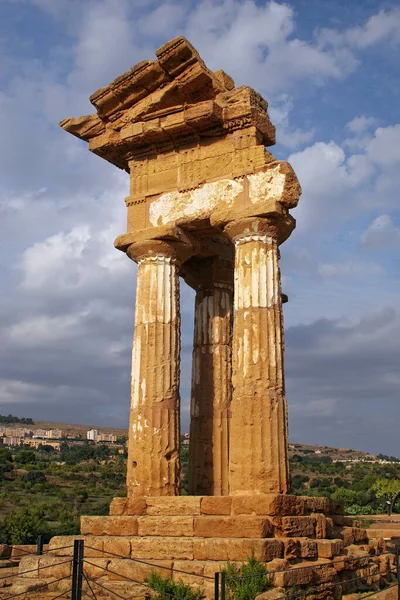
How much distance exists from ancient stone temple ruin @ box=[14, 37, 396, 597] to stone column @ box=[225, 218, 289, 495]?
0.02m

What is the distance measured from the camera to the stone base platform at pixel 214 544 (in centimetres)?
1060

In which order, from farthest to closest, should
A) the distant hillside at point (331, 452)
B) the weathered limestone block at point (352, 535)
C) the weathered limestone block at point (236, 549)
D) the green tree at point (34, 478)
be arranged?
the distant hillside at point (331, 452) < the green tree at point (34, 478) < the weathered limestone block at point (352, 535) < the weathered limestone block at point (236, 549)

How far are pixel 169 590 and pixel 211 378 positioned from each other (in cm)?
658

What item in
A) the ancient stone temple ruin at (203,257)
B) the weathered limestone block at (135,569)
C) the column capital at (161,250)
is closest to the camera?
the weathered limestone block at (135,569)

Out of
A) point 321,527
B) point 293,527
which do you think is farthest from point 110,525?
point 321,527

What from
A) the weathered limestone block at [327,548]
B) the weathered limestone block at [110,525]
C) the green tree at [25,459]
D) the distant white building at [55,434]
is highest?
the distant white building at [55,434]

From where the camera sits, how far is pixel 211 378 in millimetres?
16141

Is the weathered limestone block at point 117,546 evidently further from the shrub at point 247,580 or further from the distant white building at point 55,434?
the distant white building at point 55,434

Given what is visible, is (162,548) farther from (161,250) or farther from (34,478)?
(34,478)

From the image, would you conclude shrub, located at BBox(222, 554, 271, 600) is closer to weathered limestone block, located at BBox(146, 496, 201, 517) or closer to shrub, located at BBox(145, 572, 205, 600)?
shrub, located at BBox(145, 572, 205, 600)

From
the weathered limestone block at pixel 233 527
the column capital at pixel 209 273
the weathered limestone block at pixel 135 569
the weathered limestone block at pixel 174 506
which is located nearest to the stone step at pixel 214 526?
the weathered limestone block at pixel 233 527

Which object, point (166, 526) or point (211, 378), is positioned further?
point (211, 378)

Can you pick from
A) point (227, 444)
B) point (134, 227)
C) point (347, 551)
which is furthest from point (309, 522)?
point (134, 227)

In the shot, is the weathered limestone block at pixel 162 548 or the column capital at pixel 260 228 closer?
the weathered limestone block at pixel 162 548
